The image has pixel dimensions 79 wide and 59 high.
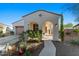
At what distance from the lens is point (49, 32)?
210 inches

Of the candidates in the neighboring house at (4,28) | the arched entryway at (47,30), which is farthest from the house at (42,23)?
the neighboring house at (4,28)

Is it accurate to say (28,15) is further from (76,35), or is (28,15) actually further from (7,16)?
(76,35)

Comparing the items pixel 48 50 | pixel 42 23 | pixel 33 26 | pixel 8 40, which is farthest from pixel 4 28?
pixel 48 50

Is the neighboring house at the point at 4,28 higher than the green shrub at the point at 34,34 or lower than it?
higher

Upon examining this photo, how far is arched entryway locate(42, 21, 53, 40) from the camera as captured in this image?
5.30 meters

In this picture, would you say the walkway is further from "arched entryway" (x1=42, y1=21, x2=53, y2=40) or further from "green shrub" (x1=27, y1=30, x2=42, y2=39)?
"arched entryway" (x1=42, y1=21, x2=53, y2=40)

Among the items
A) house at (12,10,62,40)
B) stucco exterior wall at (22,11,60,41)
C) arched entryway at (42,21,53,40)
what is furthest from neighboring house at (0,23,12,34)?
arched entryway at (42,21,53,40)

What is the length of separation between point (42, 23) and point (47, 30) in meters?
0.16

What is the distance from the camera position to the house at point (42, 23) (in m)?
5.29

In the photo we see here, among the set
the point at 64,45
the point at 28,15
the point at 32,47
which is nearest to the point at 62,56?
the point at 64,45

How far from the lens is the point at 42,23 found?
5.34 meters

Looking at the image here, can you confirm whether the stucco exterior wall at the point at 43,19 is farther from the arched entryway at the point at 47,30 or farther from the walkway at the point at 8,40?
the walkway at the point at 8,40

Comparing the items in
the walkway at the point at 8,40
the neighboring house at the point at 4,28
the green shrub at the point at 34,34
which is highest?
the neighboring house at the point at 4,28

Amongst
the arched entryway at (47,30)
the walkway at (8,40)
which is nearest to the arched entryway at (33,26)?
the arched entryway at (47,30)
